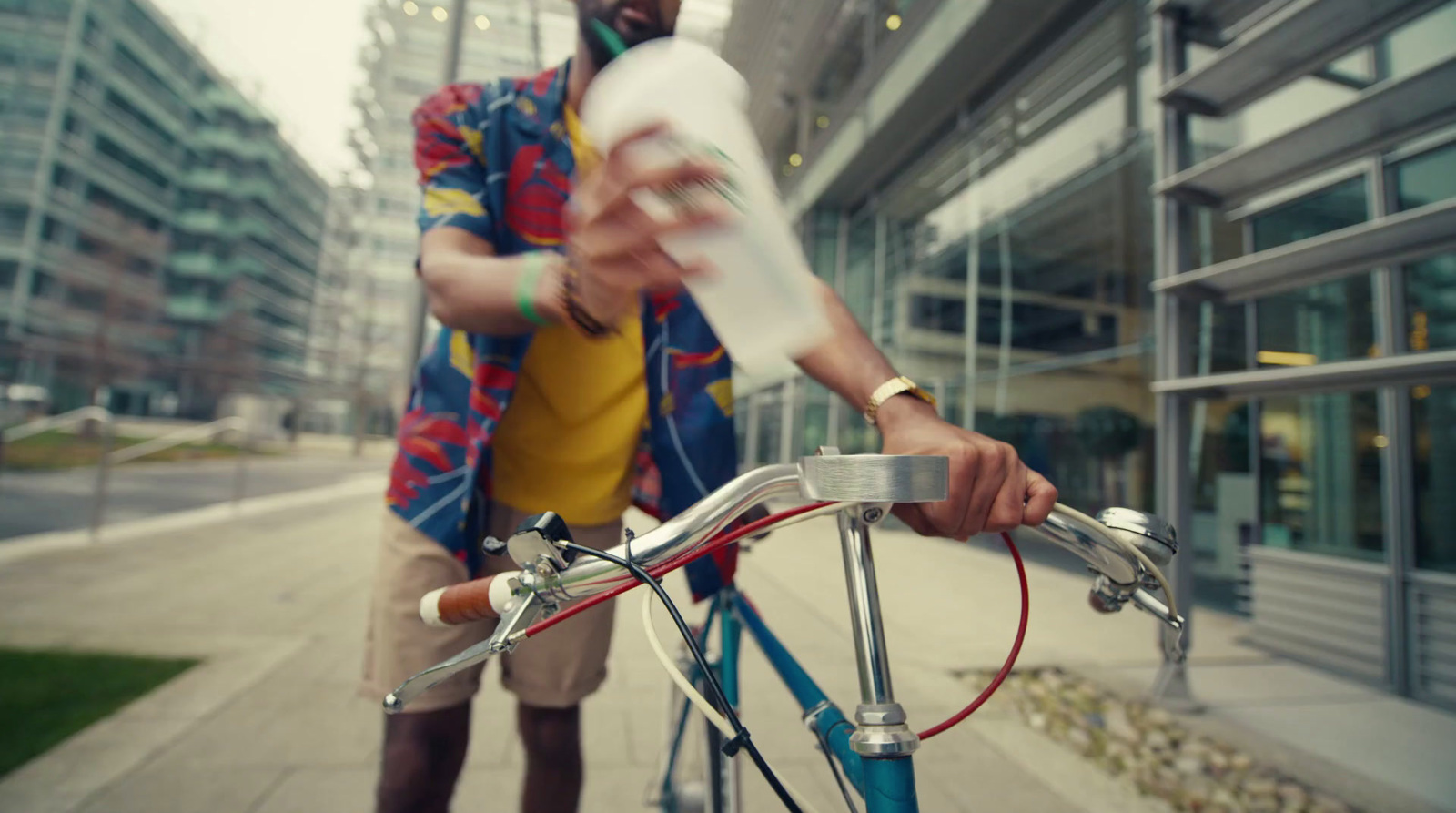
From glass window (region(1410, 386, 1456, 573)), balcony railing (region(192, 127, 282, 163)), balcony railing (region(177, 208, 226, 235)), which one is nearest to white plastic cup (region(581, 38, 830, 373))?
glass window (region(1410, 386, 1456, 573))

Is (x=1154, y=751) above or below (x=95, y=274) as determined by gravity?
below

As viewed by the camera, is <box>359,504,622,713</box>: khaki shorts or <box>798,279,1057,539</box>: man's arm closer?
<box>798,279,1057,539</box>: man's arm

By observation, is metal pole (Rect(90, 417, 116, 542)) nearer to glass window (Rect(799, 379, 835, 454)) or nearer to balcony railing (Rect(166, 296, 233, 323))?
glass window (Rect(799, 379, 835, 454))

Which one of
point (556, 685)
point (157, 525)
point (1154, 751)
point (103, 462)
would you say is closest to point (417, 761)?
point (556, 685)

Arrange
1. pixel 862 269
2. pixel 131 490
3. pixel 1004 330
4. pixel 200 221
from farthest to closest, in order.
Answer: pixel 200 221 < pixel 862 269 < pixel 131 490 < pixel 1004 330

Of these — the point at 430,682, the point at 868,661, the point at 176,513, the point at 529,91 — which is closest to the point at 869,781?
the point at 868,661

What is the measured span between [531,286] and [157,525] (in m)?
8.22

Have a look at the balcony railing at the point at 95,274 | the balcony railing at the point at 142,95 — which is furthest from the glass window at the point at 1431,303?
the balcony railing at the point at 142,95

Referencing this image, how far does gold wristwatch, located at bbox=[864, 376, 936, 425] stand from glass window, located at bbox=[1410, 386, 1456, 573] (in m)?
4.12

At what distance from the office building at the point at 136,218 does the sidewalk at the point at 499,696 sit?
25.7 metres

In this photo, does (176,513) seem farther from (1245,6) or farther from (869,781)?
(1245,6)

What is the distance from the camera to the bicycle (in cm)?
60

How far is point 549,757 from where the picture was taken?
139 cm

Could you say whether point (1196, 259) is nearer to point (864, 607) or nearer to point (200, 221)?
point (864, 607)
